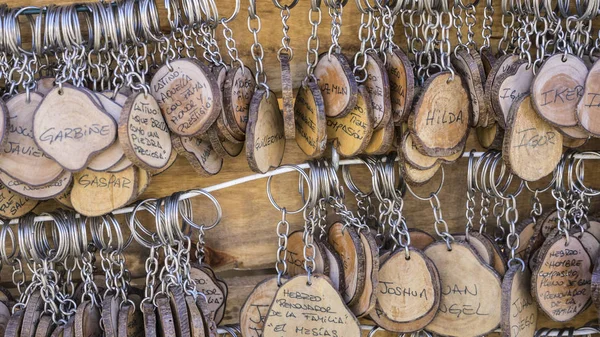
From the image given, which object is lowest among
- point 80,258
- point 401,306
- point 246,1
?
point 401,306

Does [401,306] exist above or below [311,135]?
below

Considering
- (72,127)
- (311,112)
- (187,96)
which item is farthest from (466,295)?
(72,127)

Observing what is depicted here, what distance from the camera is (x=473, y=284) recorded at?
3.73ft

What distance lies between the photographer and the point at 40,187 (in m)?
1.00

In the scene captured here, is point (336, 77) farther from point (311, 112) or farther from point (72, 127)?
point (72, 127)

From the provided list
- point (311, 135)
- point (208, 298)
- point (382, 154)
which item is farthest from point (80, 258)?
point (382, 154)

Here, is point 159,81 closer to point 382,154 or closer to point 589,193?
point 382,154

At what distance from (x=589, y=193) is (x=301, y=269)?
0.53 meters

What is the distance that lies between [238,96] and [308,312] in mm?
367

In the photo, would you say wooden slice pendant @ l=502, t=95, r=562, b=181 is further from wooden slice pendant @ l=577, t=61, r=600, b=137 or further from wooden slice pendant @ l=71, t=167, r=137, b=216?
wooden slice pendant @ l=71, t=167, r=137, b=216

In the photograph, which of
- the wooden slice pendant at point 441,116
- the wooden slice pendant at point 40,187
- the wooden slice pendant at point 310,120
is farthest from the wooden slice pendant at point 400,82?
the wooden slice pendant at point 40,187

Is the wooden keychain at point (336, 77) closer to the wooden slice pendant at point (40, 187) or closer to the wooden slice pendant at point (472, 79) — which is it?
the wooden slice pendant at point (472, 79)

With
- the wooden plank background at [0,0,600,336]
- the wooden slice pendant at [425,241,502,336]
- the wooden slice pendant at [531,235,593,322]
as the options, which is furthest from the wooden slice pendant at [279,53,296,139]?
the wooden slice pendant at [531,235,593,322]

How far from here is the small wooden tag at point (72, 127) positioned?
97 centimetres
